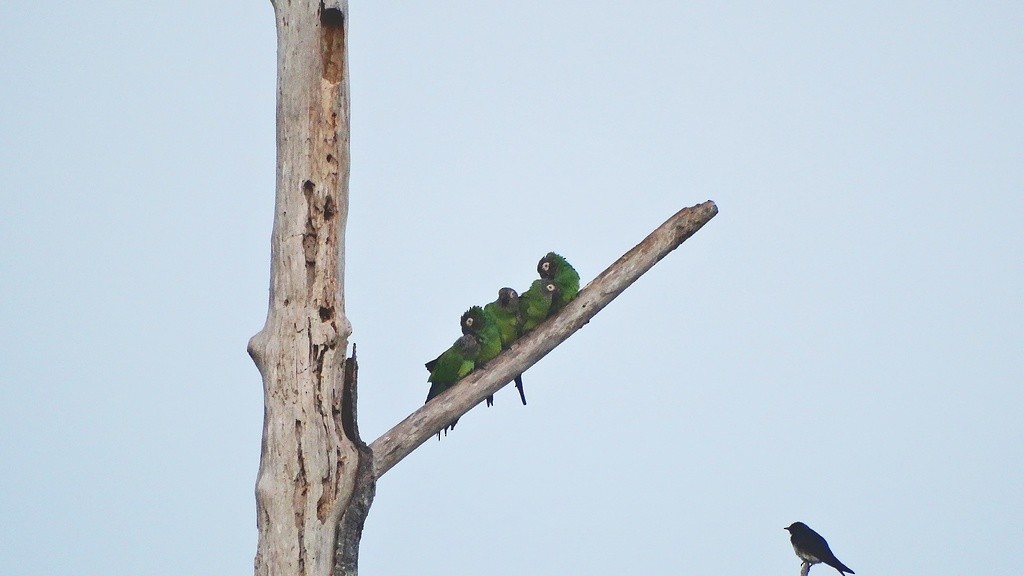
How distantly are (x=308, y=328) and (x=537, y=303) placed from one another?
265 centimetres

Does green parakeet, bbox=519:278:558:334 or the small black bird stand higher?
green parakeet, bbox=519:278:558:334

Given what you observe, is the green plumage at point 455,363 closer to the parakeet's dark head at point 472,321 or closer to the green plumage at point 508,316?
the parakeet's dark head at point 472,321

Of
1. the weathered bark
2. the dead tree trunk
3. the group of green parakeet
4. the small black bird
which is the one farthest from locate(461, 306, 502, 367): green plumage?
the small black bird

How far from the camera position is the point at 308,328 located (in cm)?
627

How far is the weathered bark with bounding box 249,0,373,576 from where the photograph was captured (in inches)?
243

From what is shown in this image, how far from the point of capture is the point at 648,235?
7586 millimetres

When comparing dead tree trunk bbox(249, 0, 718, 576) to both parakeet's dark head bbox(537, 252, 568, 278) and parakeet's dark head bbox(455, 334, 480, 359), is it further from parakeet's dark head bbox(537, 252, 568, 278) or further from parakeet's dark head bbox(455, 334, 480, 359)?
parakeet's dark head bbox(537, 252, 568, 278)

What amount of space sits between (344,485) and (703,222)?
3.12 m

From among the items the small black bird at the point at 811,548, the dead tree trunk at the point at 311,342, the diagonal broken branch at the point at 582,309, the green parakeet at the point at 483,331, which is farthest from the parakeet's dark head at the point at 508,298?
the small black bird at the point at 811,548

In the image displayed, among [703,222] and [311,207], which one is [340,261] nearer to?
[311,207]

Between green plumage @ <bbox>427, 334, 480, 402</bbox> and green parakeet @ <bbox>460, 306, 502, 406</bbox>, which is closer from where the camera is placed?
green plumage @ <bbox>427, 334, 480, 402</bbox>

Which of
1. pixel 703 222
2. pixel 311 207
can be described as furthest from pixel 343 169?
pixel 703 222

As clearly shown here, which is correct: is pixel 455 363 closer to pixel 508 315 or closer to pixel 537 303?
pixel 508 315

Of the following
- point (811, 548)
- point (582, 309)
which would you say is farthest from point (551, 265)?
point (811, 548)
